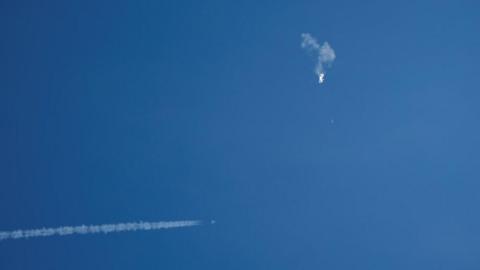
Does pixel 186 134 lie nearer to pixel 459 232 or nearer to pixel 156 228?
pixel 156 228

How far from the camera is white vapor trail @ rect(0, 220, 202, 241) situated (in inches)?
125

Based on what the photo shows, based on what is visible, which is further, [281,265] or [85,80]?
[281,265]

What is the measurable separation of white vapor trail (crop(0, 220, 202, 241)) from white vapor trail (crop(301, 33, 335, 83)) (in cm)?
151

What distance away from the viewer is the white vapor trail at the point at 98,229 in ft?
10.4

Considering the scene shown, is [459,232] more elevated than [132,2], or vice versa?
[132,2]

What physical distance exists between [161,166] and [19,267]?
4.01 ft

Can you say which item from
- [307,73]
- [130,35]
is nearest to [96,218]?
[130,35]

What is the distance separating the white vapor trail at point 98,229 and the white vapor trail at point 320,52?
4.94 feet

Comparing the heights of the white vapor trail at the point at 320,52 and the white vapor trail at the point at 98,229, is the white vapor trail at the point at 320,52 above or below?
above

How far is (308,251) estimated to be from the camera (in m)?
3.57

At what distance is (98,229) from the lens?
3297mm

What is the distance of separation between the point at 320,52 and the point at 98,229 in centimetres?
217

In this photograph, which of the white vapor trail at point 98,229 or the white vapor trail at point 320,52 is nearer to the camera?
the white vapor trail at point 98,229

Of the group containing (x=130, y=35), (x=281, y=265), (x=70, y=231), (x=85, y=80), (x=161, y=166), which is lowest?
(x=281, y=265)
